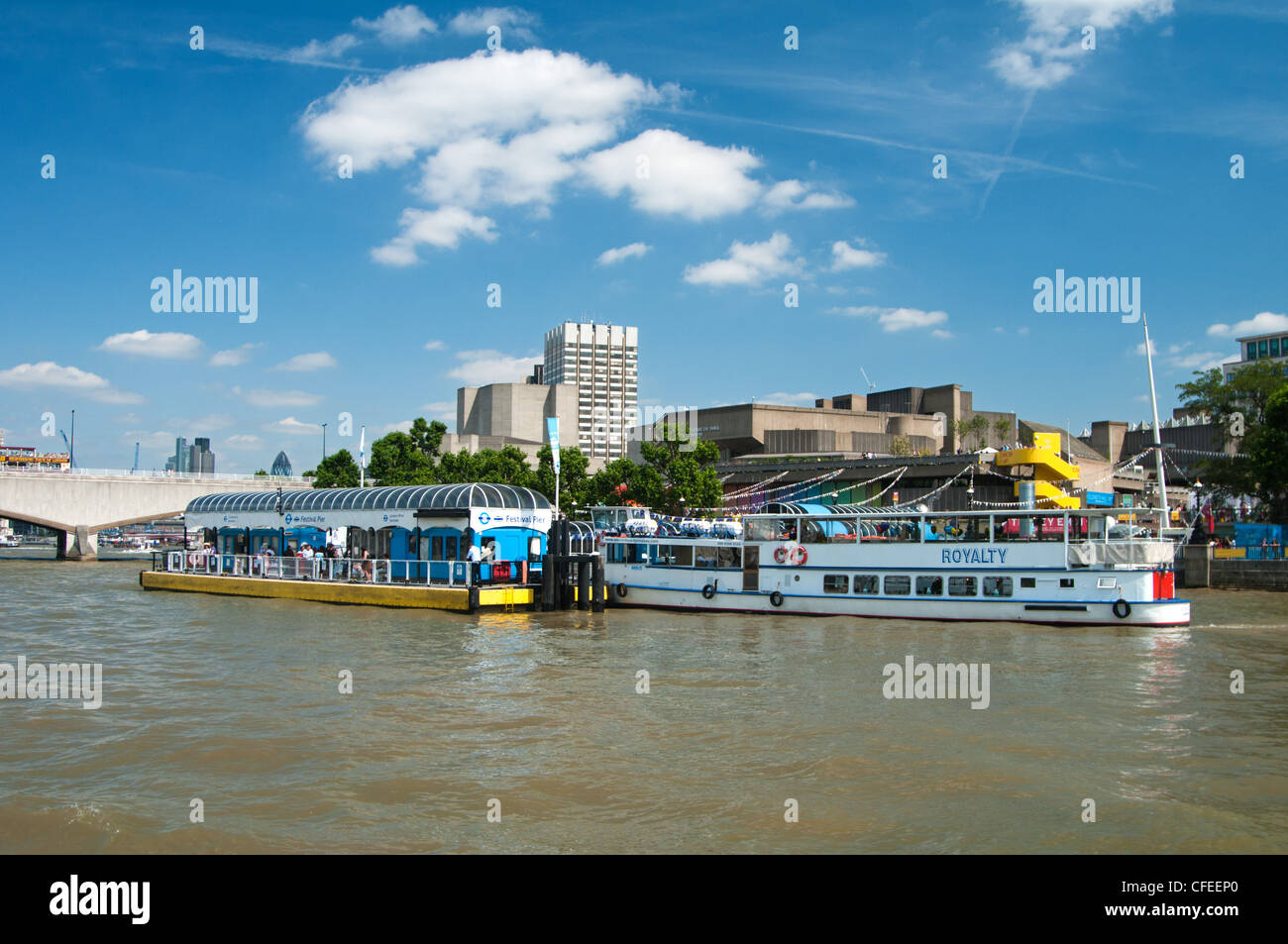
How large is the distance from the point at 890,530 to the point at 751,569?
5898mm

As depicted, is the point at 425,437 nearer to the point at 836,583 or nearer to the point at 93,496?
the point at 93,496

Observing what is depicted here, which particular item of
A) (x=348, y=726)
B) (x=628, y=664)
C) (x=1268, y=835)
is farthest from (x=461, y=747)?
(x=1268, y=835)

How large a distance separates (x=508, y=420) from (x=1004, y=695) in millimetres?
169104

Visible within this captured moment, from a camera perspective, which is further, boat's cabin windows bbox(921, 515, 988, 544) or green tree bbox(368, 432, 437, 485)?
green tree bbox(368, 432, 437, 485)

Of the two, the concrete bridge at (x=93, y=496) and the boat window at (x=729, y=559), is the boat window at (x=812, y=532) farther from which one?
the concrete bridge at (x=93, y=496)

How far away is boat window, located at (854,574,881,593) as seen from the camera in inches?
A: 1467

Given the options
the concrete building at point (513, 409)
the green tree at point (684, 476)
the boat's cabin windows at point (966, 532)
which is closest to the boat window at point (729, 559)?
the boat's cabin windows at point (966, 532)

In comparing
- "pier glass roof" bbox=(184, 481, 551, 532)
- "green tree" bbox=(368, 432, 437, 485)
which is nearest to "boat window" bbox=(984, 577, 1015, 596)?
"pier glass roof" bbox=(184, 481, 551, 532)

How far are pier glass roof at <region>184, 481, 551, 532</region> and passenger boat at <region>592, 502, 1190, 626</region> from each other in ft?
16.1

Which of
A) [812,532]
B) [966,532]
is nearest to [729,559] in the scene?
[812,532]

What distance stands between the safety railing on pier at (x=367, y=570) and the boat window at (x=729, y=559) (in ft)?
25.6

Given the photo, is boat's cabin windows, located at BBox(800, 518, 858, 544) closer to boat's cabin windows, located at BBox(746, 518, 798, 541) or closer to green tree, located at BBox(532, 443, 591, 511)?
boat's cabin windows, located at BBox(746, 518, 798, 541)

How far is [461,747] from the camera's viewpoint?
1589cm

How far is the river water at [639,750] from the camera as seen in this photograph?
12039 mm
